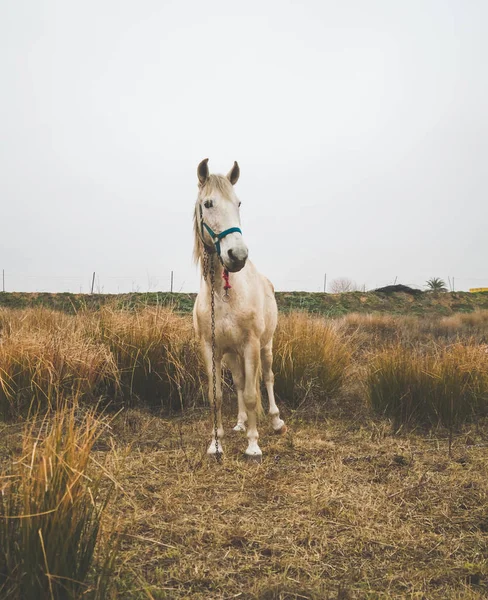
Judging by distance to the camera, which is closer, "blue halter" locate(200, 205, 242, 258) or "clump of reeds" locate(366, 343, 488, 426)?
"blue halter" locate(200, 205, 242, 258)

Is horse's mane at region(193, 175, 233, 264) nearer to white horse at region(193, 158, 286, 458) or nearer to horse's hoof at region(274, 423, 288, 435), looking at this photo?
white horse at region(193, 158, 286, 458)

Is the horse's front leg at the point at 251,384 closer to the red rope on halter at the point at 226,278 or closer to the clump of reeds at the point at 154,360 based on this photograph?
the red rope on halter at the point at 226,278

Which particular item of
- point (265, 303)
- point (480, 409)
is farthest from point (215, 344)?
point (480, 409)

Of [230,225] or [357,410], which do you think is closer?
[230,225]

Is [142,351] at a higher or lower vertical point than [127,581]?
higher

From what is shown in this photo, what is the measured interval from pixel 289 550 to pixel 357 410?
3.03m

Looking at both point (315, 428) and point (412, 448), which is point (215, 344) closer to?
point (315, 428)

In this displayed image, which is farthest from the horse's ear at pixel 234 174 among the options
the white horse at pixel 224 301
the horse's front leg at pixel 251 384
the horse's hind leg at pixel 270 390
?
the horse's hind leg at pixel 270 390

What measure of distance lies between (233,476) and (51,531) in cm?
199

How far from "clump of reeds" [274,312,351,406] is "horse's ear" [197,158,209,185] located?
255cm

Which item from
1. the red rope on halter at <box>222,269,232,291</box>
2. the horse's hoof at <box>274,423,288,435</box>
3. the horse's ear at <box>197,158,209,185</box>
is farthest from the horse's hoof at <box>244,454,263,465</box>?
the horse's ear at <box>197,158,209,185</box>

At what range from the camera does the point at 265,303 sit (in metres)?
4.61

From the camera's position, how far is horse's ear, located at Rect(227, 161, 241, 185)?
3.89m

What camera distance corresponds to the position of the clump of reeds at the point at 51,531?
4.97 feet
